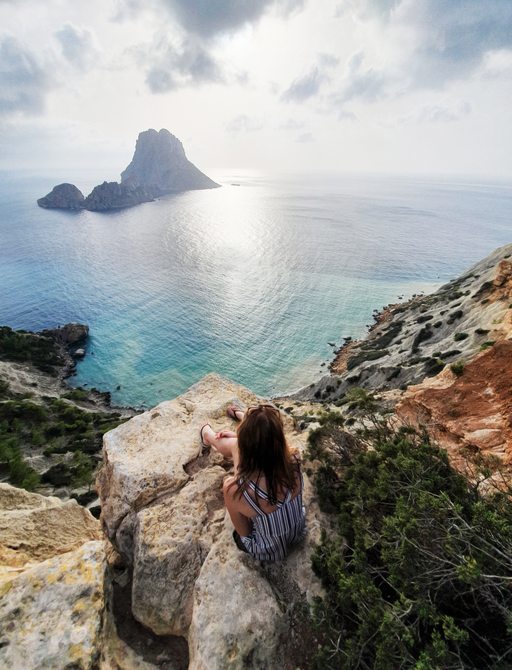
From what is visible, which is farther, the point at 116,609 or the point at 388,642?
the point at 116,609

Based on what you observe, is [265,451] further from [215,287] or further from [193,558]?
[215,287]

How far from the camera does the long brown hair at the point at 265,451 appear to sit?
219 inches

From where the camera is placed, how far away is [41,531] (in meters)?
8.94

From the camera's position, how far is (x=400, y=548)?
18.1 ft

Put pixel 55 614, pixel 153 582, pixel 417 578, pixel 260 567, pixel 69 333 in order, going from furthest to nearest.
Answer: pixel 69 333, pixel 153 582, pixel 260 567, pixel 55 614, pixel 417 578

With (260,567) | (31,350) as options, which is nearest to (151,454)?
(260,567)

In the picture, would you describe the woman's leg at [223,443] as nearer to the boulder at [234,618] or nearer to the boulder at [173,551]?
the boulder at [173,551]

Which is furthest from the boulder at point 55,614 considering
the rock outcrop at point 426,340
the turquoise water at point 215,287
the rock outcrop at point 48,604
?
the turquoise water at point 215,287

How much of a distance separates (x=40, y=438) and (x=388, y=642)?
1940 inches

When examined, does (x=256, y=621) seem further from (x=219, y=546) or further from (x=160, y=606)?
(x=160, y=606)

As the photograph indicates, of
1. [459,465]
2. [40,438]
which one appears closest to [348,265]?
[40,438]

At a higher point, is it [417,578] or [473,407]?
[417,578]

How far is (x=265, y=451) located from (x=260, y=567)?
3024 millimetres

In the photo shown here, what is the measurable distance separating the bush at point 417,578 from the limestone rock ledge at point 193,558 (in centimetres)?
83
